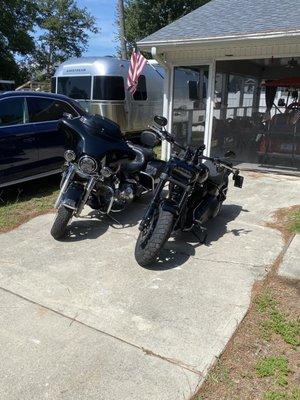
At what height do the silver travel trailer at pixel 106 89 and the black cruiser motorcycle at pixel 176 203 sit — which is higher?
the silver travel trailer at pixel 106 89

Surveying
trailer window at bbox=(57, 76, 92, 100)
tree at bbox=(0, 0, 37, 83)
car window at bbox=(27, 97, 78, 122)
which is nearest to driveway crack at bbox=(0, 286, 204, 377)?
car window at bbox=(27, 97, 78, 122)

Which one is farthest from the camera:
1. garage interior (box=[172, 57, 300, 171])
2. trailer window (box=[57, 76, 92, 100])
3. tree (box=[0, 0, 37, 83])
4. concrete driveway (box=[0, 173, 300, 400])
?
tree (box=[0, 0, 37, 83])

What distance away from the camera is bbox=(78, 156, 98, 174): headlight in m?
4.92

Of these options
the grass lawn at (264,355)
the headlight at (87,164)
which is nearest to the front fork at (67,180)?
the headlight at (87,164)

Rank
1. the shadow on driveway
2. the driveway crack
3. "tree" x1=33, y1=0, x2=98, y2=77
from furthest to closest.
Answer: "tree" x1=33, y1=0, x2=98, y2=77 → the shadow on driveway → the driveway crack

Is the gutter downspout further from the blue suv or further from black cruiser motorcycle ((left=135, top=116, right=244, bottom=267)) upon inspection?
black cruiser motorcycle ((left=135, top=116, right=244, bottom=267))

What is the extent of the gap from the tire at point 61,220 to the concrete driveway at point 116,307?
0.15 metres

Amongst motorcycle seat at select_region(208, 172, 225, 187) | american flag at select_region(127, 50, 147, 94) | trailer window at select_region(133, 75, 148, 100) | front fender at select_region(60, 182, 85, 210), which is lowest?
front fender at select_region(60, 182, 85, 210)

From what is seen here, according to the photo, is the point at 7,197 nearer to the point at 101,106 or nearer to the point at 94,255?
the point at 94,255

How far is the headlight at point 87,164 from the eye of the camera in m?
4.92

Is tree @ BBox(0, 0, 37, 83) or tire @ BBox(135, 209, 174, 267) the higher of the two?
tree @ BBox(0, 0, 37, 83)

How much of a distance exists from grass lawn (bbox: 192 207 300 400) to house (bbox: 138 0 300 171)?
5432 mm

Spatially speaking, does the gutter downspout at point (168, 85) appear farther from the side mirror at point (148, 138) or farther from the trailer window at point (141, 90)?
the side mirror at point (148, 138)

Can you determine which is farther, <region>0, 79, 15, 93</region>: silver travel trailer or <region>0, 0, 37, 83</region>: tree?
<region>0, 0, 37, 83</region>: tree
